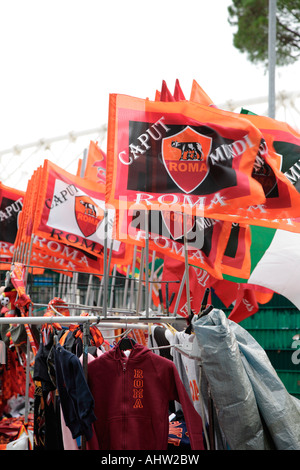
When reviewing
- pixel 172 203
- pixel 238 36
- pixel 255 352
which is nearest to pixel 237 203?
pixel 172 203

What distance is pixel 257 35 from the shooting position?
11594 mm

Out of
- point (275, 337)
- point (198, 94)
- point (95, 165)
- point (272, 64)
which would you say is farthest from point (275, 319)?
point (198, 94)

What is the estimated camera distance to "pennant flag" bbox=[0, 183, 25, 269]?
7.68 metres

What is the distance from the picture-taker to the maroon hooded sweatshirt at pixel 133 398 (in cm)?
339

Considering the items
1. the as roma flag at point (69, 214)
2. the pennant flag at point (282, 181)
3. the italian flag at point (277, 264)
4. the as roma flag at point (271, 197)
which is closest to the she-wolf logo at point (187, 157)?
the as roma flag at point (271, 197)

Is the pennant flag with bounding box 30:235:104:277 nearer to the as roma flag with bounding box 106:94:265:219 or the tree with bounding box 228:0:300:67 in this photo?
the as roma flag with bounding box 106:94:265:219

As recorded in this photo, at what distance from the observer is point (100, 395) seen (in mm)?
3436

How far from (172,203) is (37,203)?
262 cm

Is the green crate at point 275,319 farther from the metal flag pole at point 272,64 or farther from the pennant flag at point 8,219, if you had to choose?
the pennant flag at point 8,219

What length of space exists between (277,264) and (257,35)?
8078 millimetres

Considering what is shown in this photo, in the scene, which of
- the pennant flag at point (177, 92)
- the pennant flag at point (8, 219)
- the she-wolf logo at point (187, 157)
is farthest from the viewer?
the pennant flag at point (8, 219)

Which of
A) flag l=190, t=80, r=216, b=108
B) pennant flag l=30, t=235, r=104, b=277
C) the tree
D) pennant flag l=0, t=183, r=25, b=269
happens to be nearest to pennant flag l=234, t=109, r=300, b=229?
flag l=190, t=80, r=216, b=108

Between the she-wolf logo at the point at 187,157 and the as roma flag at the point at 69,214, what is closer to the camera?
the she-wolf logo at the point at 187,157

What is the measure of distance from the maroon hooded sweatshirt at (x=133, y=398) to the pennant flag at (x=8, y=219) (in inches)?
180
